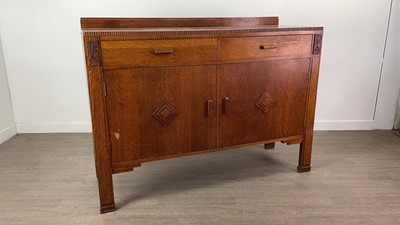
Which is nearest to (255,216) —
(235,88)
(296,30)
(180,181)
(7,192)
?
(180,181)

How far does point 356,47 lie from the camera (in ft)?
7.27

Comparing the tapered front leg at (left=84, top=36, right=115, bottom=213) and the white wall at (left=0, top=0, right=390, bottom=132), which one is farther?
the white wall at (left=0, top=0, right=390, bottom=132)

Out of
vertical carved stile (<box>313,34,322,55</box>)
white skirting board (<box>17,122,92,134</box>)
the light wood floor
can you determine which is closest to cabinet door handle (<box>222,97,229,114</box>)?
the light wood floor

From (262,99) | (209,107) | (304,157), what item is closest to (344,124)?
(304,157)

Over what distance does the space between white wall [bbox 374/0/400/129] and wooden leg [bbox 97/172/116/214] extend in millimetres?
2023

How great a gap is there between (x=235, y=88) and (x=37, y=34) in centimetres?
150

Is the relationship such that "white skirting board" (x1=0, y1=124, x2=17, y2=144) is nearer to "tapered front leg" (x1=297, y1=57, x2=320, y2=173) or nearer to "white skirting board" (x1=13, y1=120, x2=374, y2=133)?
"white skirting board" (x1=13, y1=120, x2=374, y2=133)

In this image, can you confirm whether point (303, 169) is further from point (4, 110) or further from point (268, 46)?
point (4, 110)

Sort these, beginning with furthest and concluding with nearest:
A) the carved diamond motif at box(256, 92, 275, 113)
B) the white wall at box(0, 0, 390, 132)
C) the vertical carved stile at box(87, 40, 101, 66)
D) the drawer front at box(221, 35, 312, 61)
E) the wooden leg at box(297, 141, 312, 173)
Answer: the white wall at box(0, 0, 390, 132) → the wooden leg at box(297, 141, 312, 173) → the carved diamond motif at box(256, 92, 275, 113) → the drawer front at box(221, 35, 312, 61) → the vertical carved stile at box(87, 40, 101, 66)

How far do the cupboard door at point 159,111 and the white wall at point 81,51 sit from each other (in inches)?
36.7

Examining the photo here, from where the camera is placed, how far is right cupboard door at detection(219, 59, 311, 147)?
1.46 m

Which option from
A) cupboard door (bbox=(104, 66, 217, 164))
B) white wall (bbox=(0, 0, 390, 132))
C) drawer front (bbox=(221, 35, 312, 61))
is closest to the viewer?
cupboard door (bbox=(104, 66, 217, 164))

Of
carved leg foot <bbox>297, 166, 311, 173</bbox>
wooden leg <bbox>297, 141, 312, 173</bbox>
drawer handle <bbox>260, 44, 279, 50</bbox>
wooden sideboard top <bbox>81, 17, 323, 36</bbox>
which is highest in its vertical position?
wooden sideboard top <bbox>81, 17, 323, 36</bbox>

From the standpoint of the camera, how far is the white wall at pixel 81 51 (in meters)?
2.09
